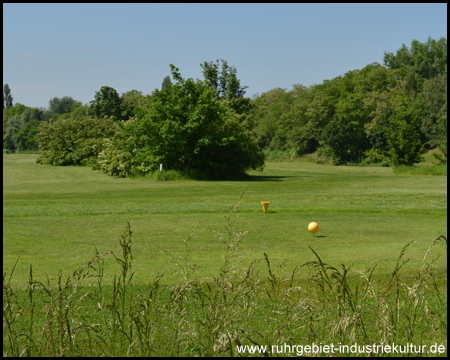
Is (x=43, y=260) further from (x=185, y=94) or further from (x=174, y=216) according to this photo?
Result: (x=185, y=94)

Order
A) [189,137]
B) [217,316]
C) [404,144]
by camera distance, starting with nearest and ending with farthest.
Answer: [217,316] → [189,137] → [404,144]

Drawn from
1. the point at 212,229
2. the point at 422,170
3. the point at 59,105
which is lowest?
the point at 422,170

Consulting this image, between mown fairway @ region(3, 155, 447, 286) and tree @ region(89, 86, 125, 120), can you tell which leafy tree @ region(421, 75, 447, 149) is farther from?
mown fairway @ region(3, 155, 447, 286)

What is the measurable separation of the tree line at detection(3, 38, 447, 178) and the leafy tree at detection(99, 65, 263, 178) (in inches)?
3.2

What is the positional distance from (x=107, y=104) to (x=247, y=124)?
34967 millimetres

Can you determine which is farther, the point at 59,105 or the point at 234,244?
the point at 59,105

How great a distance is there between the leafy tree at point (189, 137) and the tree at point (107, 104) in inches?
1266

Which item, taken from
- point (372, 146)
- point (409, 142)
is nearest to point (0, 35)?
point (409, 142)

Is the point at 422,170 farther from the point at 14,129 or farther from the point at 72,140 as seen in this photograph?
the point at 14,129

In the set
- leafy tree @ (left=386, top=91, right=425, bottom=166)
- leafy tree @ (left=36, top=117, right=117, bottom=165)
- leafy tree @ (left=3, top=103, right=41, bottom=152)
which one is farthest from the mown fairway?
leafy tree @ (left=3, top=103, right=41, bottom=152)

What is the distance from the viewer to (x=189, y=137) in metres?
38.1

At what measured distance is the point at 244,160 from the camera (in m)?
39.8

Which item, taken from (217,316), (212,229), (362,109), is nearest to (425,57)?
(362,109)

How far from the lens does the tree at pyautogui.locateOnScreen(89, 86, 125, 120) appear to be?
71250mm
